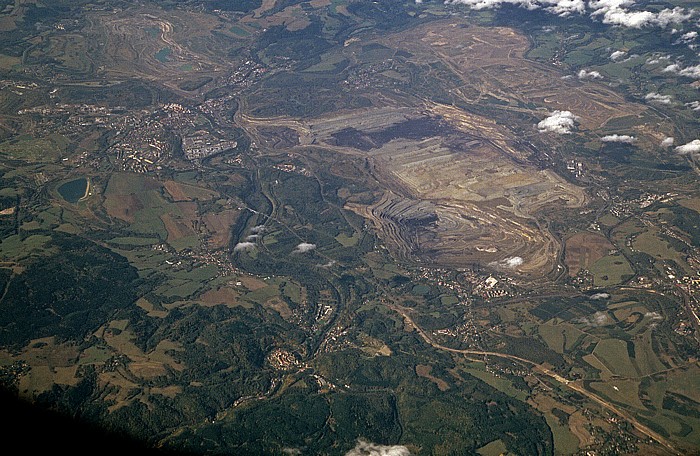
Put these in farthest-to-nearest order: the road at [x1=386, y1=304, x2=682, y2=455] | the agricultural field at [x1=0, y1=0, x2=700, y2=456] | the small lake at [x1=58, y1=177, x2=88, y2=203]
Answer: the small lake at [x1=58, y1=177, x2=88, y2=203]
the agricultural field at [x1=0, y1=0, x2=700, y2=456]
the road at [x1=386, y1=304, x2=682, y2=455]

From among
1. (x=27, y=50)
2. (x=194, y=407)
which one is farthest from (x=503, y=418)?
(x=27, y=50)

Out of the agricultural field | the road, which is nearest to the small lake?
the agricultural field

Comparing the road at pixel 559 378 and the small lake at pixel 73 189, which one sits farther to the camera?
the small lake at pixel 73 189

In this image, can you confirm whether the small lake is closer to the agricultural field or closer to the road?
the agricultural field

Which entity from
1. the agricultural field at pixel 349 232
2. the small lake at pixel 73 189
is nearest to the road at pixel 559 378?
the agricultural field at pixel 349 232

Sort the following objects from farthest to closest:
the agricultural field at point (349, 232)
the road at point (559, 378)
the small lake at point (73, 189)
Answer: the small lake at point (73, 189)
the agricultural field at point (349, 232)
the road at point (559, 378)

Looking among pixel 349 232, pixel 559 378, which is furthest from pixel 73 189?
pixel 559 378

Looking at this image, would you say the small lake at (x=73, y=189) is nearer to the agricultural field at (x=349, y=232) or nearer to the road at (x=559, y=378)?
the agricultural field at (x=349, y=232)

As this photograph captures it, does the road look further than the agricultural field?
No
